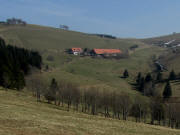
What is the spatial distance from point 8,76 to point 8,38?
427ft

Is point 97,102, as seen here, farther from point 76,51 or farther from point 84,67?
point 76,51

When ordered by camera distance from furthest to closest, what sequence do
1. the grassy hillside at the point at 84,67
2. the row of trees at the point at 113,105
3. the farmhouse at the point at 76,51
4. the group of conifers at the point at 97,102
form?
the farmhouse at the point at 76,51
the grassy hillside at the point at 84,67
the group of conifers at the point at 97,102
the row of trees at the point at 113,105

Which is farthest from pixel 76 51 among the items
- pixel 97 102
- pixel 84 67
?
pixel 97 102

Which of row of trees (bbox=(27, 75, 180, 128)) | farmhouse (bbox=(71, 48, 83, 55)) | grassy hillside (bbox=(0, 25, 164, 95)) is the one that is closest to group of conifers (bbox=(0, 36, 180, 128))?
row of trees (bbox=(27, 75, 180, 128))

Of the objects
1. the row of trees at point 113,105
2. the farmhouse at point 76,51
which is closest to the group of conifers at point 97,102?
the row of trees at point 113,105

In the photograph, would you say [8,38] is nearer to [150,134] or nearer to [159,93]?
[159,93]

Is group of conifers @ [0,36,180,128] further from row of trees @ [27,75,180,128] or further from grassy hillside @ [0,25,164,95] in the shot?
grassy hillside @ [0,25,164,95]

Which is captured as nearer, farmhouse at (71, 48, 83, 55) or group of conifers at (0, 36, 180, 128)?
group of conifers at (0, 36, 180, 128)

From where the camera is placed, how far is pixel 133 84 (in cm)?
10950

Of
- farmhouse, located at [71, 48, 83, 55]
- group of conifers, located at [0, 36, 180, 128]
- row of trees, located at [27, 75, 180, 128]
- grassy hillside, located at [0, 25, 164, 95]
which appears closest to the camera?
row of trees, located at [27, 75, 180, 128]

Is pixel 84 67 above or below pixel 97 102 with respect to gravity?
above

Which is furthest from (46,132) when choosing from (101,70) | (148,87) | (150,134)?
(101,70)

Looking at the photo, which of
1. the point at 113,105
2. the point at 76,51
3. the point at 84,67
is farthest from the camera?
the point at 76,51

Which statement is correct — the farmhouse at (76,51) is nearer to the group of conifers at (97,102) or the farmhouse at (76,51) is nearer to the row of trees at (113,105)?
the group of conifers at (97,102)
